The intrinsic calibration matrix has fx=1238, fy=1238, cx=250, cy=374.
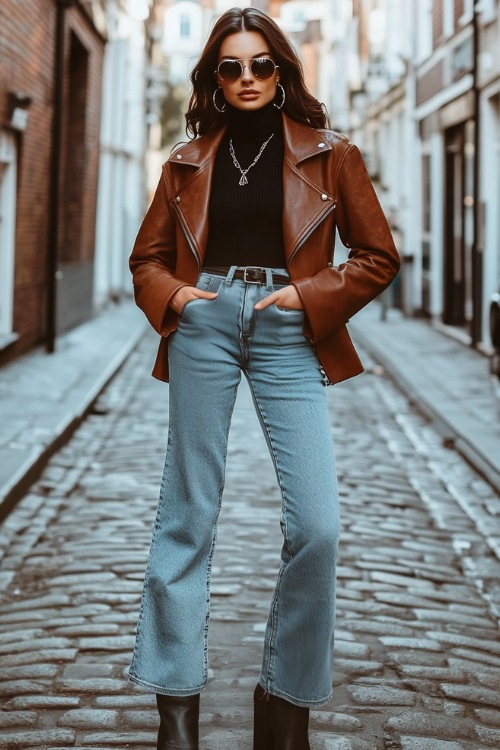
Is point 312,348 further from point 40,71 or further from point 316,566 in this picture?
point 40,71

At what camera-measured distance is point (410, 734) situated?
3.35 m

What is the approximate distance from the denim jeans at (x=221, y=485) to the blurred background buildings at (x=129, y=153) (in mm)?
Answer: 6615

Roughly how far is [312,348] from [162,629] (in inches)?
30.7

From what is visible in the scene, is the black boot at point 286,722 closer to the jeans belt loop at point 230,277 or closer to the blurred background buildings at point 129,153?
the jeans belt loop at point 230,277

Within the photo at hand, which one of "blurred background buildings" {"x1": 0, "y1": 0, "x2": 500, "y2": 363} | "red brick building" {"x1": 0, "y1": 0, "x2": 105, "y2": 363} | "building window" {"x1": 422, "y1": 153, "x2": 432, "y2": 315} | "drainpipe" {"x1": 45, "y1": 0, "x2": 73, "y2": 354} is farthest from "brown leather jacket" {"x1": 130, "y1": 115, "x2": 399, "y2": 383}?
"building window" {"x1": 422, "y1": 153, "x2": 432, "y2": 315}

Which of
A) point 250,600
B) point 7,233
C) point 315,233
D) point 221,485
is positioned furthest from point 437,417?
point 315,233

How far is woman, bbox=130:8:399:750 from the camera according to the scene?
292cm

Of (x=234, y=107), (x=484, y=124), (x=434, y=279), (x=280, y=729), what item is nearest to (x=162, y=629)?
(x=280, y=729)

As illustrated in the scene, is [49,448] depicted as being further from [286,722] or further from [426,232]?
[426,232]

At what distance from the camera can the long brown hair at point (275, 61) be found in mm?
3006

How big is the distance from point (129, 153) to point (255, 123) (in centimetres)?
2386

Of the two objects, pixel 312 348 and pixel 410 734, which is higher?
pixel 312 348

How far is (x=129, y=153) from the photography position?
26406mm

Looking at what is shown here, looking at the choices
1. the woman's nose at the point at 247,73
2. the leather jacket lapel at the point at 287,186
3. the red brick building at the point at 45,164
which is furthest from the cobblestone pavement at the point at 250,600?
the red brick building at the point at 45,164
